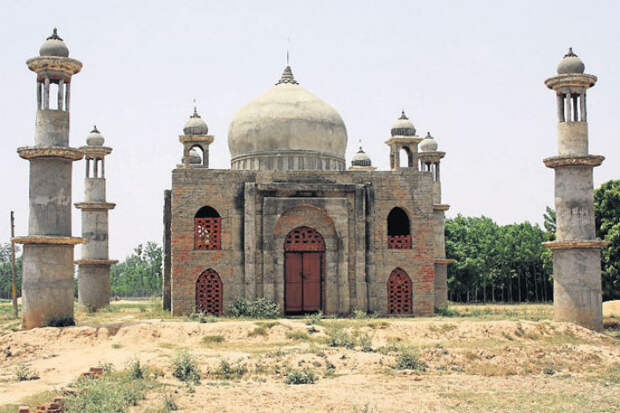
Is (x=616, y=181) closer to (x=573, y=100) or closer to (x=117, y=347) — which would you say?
(x=573, y=100)

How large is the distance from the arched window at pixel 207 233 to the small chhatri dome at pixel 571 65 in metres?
13.1

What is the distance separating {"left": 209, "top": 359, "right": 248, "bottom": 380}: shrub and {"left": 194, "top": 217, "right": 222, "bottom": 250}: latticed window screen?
9.19m

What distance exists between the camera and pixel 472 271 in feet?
166

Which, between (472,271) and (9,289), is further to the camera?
(9,289)

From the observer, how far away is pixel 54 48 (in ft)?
78.5

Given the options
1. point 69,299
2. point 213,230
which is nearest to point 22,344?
point 69,299

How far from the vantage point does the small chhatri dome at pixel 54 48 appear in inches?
941

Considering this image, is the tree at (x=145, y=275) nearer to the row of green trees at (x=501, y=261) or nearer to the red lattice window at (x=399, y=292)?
the row of green trees at (x=501, y=261)

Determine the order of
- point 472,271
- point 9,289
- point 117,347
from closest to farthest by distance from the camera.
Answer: point 117,347
point 472,271
point 9,289

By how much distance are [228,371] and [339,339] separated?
173 inches

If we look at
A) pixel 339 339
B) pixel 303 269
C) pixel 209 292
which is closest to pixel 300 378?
pixel 339 339

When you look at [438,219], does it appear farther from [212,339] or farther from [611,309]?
[212,339]

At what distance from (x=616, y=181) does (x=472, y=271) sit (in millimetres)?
15155

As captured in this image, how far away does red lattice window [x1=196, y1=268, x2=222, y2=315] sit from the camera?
26.6m
